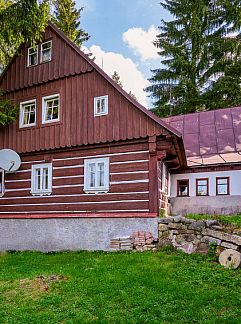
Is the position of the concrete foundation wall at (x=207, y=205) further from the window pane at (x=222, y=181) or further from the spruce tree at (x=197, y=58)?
the spruce tree at (x=197, y=58)

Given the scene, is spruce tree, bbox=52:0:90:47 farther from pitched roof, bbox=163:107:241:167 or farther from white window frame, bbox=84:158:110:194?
white window frame, bbox=84:158:110:194

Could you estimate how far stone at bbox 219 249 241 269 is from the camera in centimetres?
861

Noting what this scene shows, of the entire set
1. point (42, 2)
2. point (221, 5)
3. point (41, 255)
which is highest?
point (221, 5)

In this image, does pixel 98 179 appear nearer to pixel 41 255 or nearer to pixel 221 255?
pixel 41 255

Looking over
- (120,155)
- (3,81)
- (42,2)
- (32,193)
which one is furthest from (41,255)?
(42,2)

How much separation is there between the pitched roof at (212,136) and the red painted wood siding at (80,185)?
4.76m

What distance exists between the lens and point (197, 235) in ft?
32.8

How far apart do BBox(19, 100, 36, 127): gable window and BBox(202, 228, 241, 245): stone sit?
285 inches

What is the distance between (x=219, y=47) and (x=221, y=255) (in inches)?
713

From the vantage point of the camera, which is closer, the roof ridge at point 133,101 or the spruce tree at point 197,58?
the roof ridge at point 133,101

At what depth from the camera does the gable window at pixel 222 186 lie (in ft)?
50.1

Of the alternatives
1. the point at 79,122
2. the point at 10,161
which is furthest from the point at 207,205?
the point at 10,161

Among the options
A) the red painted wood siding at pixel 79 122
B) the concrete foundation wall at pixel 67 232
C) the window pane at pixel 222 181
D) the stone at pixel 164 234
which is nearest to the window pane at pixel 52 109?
the red painted wood siding at pixel 79 122

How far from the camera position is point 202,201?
15.7 metres
